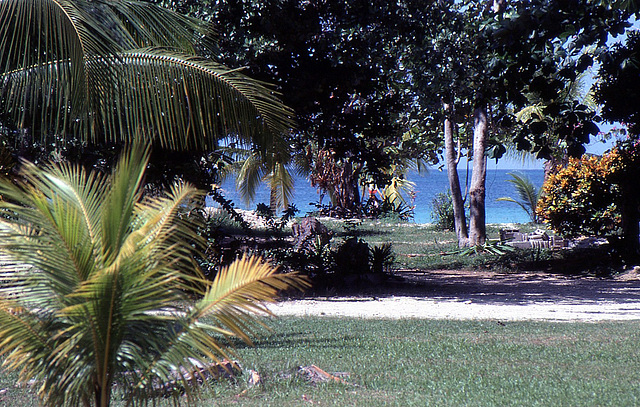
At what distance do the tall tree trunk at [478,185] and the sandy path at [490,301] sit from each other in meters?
3.53

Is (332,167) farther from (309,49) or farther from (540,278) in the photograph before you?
(309,49)

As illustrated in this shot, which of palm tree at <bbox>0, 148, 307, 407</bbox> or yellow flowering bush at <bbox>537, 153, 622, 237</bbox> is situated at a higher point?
yellow flowering bush at <bbox>537, 153, 622, 237</bbox>

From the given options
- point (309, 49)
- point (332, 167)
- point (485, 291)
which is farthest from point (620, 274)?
point (332, 167)

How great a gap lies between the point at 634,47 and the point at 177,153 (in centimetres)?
685

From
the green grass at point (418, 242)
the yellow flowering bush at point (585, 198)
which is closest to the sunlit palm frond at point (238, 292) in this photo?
the green grass at point (418, 242)

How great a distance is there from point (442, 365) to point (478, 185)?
1221 centimetres

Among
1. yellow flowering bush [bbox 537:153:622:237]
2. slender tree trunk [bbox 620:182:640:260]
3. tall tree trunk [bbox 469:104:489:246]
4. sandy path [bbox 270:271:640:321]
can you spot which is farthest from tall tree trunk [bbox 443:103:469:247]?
slender tree trunk [bbox 620:182:640:260]

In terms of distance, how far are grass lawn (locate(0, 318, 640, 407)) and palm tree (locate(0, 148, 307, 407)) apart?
652 millimetres

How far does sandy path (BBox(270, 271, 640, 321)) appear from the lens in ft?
30.7

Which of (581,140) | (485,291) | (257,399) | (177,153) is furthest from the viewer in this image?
(485,291)

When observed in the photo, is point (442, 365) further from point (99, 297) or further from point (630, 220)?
point (630, 220)

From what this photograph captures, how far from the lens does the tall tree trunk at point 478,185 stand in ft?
55.8

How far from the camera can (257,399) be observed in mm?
4914

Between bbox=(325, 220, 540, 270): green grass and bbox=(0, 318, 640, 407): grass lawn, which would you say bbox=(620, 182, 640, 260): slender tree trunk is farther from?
bbox=(0, 318, 640, 407): grass lawn
